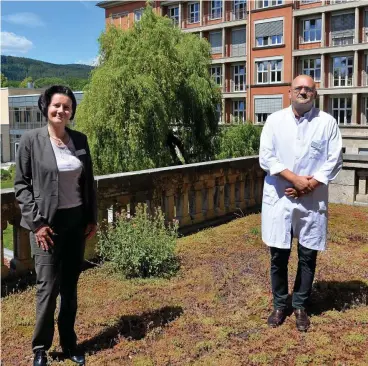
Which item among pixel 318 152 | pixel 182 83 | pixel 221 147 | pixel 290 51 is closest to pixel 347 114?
pixel 290 51

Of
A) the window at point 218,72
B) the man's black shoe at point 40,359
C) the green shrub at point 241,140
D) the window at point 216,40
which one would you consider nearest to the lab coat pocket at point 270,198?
the man's black shoe at point 40,359

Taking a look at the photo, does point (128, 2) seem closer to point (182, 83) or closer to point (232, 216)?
point (182, 83)

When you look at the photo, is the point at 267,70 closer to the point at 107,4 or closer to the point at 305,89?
the point at 107,4

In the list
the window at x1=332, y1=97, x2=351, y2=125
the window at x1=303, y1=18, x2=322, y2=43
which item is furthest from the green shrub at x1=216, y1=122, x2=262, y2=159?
the window at x1=303, y1=18, x2=322, y2=43

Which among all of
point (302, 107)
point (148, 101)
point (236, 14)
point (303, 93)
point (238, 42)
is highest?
point (236, 14)

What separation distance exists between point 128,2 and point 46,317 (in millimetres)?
57488

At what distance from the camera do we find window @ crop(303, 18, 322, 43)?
43656 millimetres

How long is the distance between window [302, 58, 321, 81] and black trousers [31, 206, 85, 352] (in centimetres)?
4408

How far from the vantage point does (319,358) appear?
11.1ft

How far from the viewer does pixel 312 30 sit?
44156 millimetres

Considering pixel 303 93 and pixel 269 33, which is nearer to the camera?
pixel 303 93

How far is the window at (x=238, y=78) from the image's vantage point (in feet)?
164

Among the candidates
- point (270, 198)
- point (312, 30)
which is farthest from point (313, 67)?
point (270, 198)

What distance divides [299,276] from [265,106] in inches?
1755
